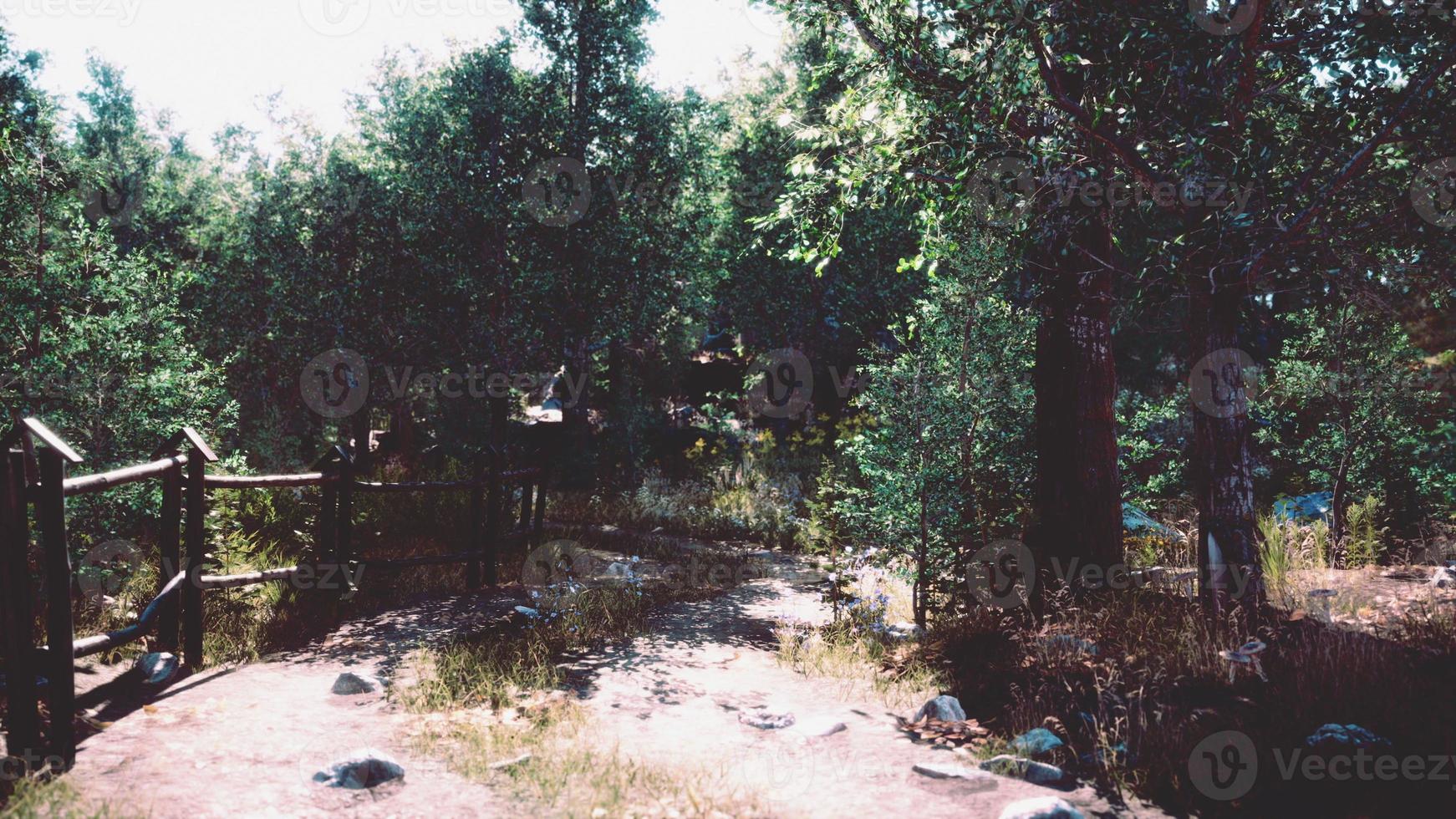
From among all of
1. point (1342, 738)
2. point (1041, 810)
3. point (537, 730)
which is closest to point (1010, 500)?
point (1342, 738)

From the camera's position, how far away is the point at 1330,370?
1109cm

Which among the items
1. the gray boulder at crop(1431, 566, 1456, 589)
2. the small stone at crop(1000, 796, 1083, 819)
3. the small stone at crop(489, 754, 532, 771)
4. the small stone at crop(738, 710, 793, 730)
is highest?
the gray boulder at crop(1431, 566, 1456, 589)

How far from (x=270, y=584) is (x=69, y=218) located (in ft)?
18.2

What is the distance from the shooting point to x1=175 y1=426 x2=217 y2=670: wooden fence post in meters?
5.80

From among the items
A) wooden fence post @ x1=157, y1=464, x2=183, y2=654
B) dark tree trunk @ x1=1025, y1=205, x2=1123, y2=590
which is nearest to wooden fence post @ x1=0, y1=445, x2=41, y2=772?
wooden fence post @ x1=157, y1=464, x2=183, y2=654

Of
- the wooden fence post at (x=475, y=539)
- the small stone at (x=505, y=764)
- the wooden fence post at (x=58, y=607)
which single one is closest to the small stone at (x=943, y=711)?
the small stone at (x=505, y=764)

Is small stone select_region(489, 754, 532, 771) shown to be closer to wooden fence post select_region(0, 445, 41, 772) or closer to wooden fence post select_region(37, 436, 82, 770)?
wooden fence post select_region(37, 436, 82, 770)

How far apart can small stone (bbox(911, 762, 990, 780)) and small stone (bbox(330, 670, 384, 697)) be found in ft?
12.9

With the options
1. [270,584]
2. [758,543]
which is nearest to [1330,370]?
[758,543]

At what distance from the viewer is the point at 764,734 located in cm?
534

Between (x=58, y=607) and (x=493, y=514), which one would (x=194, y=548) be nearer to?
(x=58, y=607)

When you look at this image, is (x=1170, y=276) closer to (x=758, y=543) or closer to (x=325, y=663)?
(x=325, y=663)

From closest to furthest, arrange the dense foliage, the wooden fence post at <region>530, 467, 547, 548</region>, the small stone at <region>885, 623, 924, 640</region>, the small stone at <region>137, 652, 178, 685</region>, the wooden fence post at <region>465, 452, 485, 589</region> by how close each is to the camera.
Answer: the small stone at <region>137, 652, 178, 685</region>, the dense foliage, the small stone at <region>885, 623, 924, 640</region>, the wooden fence post at <region>465, 452, 485, 589</region>, the wooden fence post at <region>530, 467, 547, 548</region>

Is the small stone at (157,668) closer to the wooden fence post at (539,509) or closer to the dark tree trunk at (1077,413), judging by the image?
the wooden fence post at (539,509)
